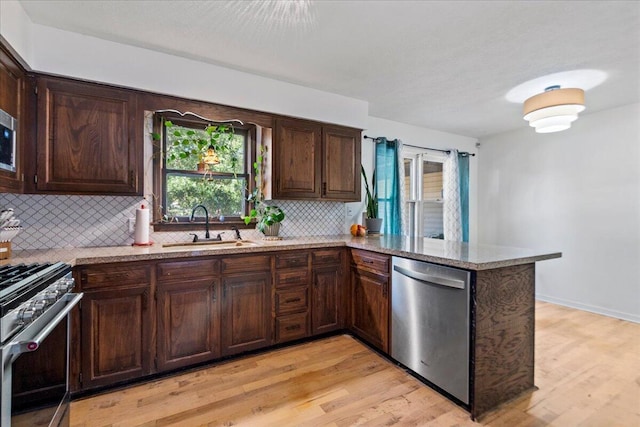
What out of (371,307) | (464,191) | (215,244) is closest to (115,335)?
(215,244)

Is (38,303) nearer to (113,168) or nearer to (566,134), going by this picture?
(113,168)

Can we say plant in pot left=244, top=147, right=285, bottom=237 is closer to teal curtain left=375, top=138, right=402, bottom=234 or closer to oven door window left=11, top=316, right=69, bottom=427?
teal curtain left=375, top=138, right=402, bottom=234

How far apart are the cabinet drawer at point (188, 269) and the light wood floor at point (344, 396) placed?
0.75m

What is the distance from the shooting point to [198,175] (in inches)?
114

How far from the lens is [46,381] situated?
4.23 ft

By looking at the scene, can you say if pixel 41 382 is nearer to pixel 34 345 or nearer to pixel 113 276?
pixel 34 345

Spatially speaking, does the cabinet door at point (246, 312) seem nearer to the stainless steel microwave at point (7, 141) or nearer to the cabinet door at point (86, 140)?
the cabinet door at point (86, 140)

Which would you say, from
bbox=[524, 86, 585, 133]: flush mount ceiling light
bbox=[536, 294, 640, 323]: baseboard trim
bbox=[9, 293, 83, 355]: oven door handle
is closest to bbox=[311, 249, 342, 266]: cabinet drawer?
bbox=[9, 293, 83, 355]: oven door handle

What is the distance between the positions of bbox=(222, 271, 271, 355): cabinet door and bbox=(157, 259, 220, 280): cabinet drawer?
0.13m

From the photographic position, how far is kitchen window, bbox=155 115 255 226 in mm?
2746

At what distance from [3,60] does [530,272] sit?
358 centimetres

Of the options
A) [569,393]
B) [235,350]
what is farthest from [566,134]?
[235,350]

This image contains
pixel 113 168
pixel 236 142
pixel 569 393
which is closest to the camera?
pixel 569 393

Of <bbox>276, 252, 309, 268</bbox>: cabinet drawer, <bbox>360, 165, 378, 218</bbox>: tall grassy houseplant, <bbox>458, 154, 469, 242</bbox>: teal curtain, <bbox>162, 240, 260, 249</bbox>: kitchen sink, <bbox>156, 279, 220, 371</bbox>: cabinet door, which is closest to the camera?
<bbox>156, 279, 220, 371</bbox>: cabinet door
